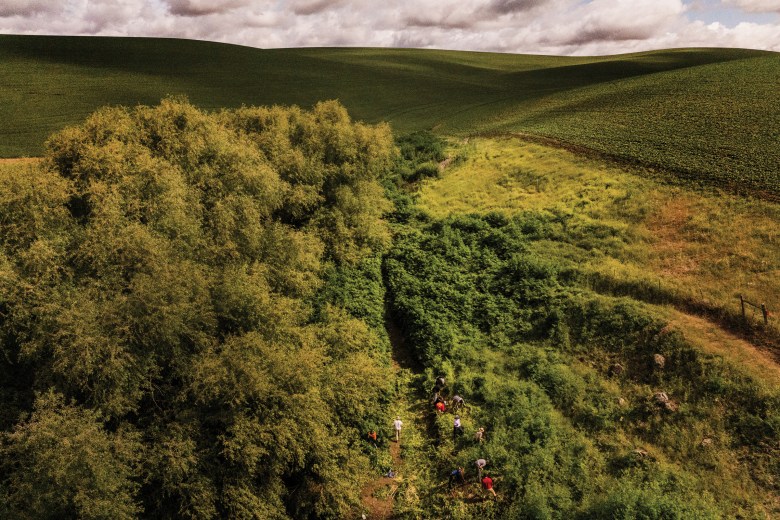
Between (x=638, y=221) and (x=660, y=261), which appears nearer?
(x=660, y=261)

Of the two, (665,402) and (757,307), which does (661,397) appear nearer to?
(665,402)

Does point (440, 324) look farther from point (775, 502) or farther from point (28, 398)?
point (28, 398)

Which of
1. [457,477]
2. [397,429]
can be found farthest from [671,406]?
[397,429]

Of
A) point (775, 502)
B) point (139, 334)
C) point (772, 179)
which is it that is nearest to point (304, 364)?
point (139, 334)

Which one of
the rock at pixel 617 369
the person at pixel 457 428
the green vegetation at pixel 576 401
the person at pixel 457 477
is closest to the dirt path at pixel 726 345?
the green vegetation at pixel 576 401

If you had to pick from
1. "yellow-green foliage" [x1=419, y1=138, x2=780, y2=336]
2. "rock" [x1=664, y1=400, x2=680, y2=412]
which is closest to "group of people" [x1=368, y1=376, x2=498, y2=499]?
"rock" [x1=664, y1=400, x2=680, y2=412]

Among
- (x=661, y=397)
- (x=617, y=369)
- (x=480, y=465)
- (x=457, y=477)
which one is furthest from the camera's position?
(x=617, y=369)
